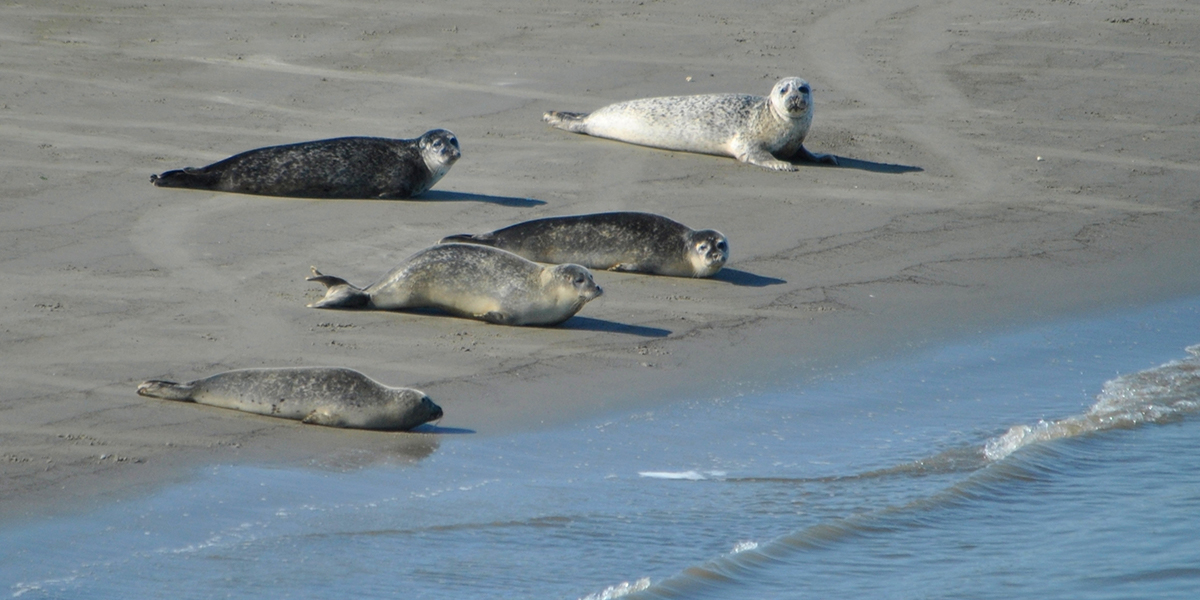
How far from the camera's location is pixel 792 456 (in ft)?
17.5

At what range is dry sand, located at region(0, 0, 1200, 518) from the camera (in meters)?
5.66

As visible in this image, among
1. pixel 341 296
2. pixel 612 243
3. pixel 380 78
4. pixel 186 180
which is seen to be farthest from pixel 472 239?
pixel 380 78

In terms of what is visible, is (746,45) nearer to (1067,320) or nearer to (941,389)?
(1067,320)

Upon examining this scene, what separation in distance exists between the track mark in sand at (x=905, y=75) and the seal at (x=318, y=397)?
521 cm

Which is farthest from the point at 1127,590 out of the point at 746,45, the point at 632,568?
the point at 746,45

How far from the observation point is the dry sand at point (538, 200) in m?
5.66

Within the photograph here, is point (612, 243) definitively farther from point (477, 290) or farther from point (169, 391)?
point (169, 391)

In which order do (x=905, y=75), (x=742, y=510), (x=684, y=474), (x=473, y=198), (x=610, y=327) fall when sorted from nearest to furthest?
1. (x=742, y=510)
2. (x=684, y=474)
3. (x=610, y=327)
4. (x=473, y=198)
5. (x=905, y=75)

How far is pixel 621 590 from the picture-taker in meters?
4.18

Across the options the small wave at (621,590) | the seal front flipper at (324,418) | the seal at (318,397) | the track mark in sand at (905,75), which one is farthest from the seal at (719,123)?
the small wave at (621,590)

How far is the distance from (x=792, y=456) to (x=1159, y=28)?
A: 10.6 metres

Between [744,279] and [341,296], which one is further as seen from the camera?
[744,279]

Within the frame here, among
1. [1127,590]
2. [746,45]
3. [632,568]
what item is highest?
[746,45]

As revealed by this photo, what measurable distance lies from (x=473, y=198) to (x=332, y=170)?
80cm
